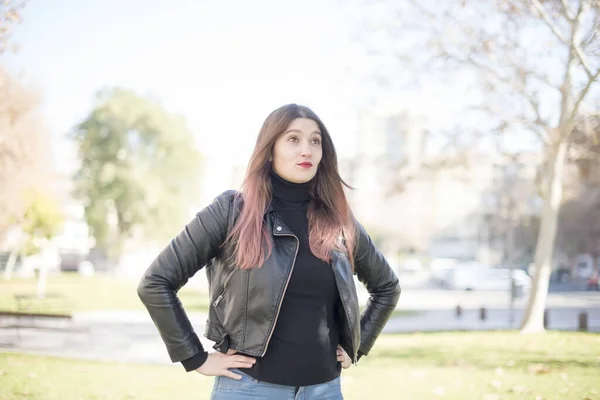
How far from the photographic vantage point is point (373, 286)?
3238 millimetres

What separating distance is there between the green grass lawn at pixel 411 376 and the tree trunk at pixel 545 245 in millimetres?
2519

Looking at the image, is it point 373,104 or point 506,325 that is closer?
point 373,104

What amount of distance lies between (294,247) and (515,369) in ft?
24.0

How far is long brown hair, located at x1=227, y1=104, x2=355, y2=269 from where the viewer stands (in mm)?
2703

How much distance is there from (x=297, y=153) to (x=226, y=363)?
0.95 metres

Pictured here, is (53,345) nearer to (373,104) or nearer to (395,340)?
(395,340)

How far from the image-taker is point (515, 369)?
358 inches

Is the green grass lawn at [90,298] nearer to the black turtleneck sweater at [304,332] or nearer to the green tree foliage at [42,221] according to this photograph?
the green tree foliage at [42,221]

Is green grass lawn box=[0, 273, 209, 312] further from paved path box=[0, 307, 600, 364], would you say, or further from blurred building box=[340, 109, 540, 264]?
blurred building box=[340, 109, 540, 264]

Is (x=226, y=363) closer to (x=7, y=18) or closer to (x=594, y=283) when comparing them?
(x=7, y=18)

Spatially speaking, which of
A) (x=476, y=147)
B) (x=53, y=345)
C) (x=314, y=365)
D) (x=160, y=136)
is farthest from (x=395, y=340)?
(x=160, y=136)

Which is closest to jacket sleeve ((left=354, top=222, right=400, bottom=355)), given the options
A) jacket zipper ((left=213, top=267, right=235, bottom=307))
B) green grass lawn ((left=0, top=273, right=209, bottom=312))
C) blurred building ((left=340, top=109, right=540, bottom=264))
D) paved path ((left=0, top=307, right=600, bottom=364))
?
jacket zipper ((left=213, top=267, right=235, bottom=307))

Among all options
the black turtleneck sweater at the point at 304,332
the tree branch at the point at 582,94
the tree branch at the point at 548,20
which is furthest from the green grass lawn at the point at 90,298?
the black turtleneck sweater at the point at 304,332

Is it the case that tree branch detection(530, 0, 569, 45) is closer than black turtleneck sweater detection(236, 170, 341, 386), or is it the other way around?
black turtleneck sweater detection(236, 170, 341, 386)
